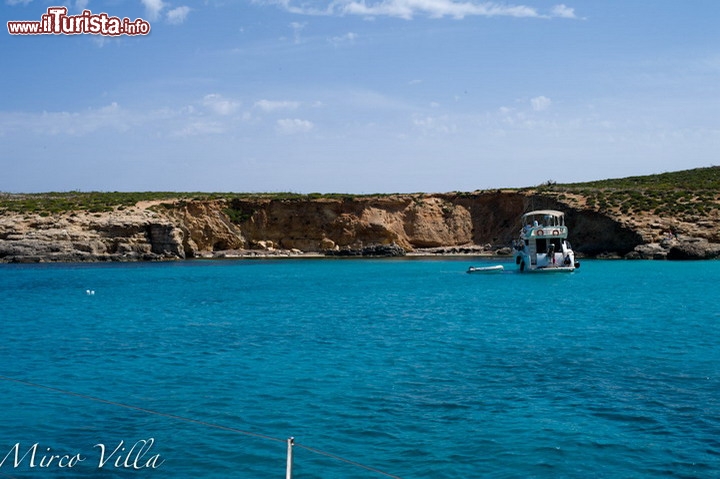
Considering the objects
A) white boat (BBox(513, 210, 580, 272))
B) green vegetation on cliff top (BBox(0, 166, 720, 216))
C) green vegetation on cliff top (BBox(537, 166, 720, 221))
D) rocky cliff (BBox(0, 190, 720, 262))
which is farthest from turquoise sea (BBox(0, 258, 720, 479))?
green vegetation on cliff top (BBox(0, 166, 720, 216))

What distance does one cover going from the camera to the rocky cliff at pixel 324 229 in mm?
65250

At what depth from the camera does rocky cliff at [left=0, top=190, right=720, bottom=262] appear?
65250 mm

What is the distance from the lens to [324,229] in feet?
268

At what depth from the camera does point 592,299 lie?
1307 inches

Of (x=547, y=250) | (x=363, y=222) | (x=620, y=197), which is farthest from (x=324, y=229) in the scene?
(x=547, y=250)

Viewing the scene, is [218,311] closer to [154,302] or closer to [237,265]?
[154,302]

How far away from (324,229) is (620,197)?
108 feet

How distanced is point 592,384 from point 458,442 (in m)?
4.98

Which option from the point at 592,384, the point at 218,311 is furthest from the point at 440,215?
the point at 592,384

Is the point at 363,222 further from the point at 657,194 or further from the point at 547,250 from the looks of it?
the point at 547,250

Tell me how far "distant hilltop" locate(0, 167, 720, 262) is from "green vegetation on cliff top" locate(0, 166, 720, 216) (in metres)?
0.12

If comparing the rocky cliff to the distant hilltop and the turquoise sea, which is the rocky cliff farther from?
the turquoise sea

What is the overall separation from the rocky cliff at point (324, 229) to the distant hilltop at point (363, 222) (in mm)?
117

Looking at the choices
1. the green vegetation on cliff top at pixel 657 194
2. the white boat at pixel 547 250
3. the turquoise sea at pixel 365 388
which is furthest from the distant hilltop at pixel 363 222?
the turquoise sea at pixel 365 388
